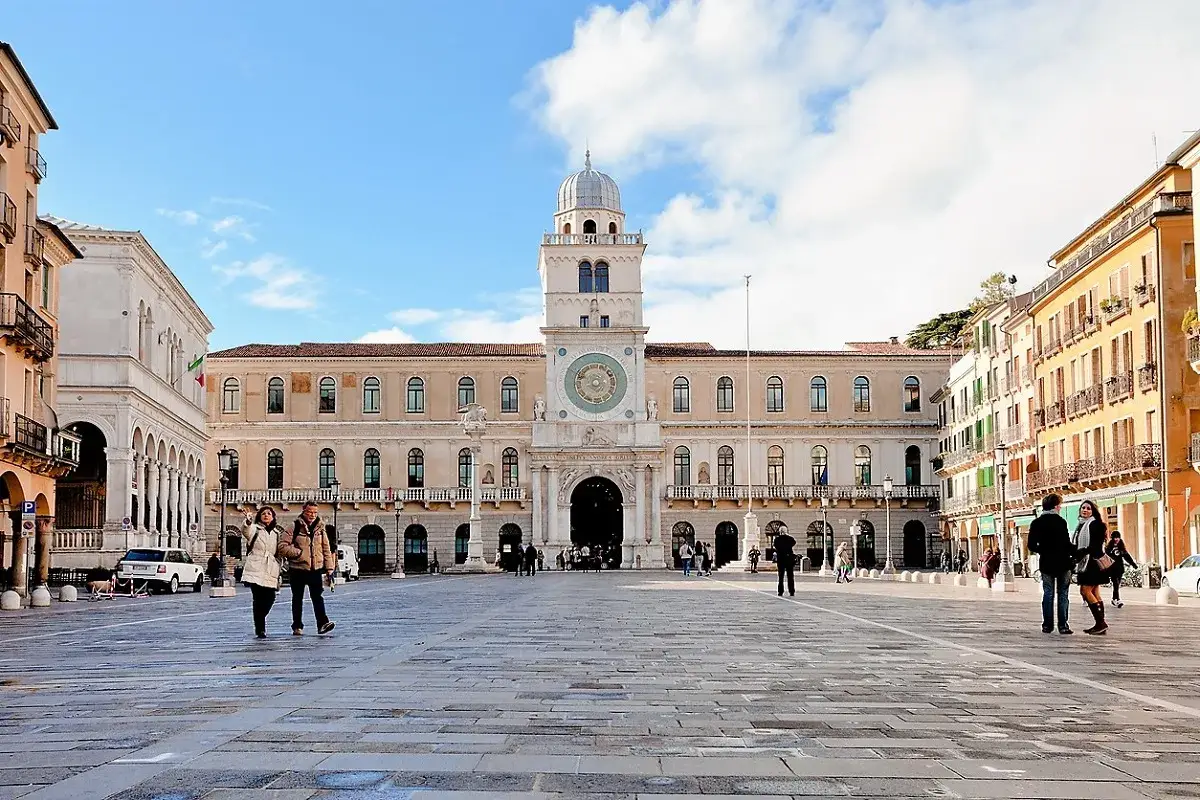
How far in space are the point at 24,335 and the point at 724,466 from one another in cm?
5437

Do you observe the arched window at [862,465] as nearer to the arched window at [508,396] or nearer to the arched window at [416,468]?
the arched window at [508,396]

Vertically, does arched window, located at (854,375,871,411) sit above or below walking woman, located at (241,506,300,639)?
above

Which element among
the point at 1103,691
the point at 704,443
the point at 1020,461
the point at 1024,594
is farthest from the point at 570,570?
the point at 1103,691

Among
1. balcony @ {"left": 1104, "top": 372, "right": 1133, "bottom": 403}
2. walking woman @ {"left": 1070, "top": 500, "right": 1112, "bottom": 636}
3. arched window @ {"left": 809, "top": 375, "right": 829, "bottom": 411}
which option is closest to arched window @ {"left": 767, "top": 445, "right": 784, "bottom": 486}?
arched window @ {"left": 809, "top": 375, "right": 829, "bottom": 411}

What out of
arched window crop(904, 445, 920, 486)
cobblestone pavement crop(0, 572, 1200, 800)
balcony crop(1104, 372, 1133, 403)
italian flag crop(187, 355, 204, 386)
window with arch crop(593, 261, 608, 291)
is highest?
window with arch crop(593, 261, 608, 291)

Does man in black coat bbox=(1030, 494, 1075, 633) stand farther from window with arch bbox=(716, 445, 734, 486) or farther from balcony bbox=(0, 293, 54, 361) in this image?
window with arch bbox=(716, 445, 734, 486)

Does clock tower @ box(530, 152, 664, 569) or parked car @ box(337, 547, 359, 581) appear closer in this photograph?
parked car @ box(337, 547, 359, 581)

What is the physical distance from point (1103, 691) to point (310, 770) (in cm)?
661

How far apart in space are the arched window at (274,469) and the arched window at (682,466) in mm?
24168

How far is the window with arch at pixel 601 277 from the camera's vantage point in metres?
82.2

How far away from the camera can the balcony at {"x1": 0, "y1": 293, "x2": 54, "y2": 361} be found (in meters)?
32.4

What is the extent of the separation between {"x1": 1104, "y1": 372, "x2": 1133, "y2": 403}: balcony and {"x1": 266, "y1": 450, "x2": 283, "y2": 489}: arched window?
51158mm

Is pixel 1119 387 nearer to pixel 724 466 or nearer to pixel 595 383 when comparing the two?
pixel 724 466

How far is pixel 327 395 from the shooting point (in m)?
82.1
